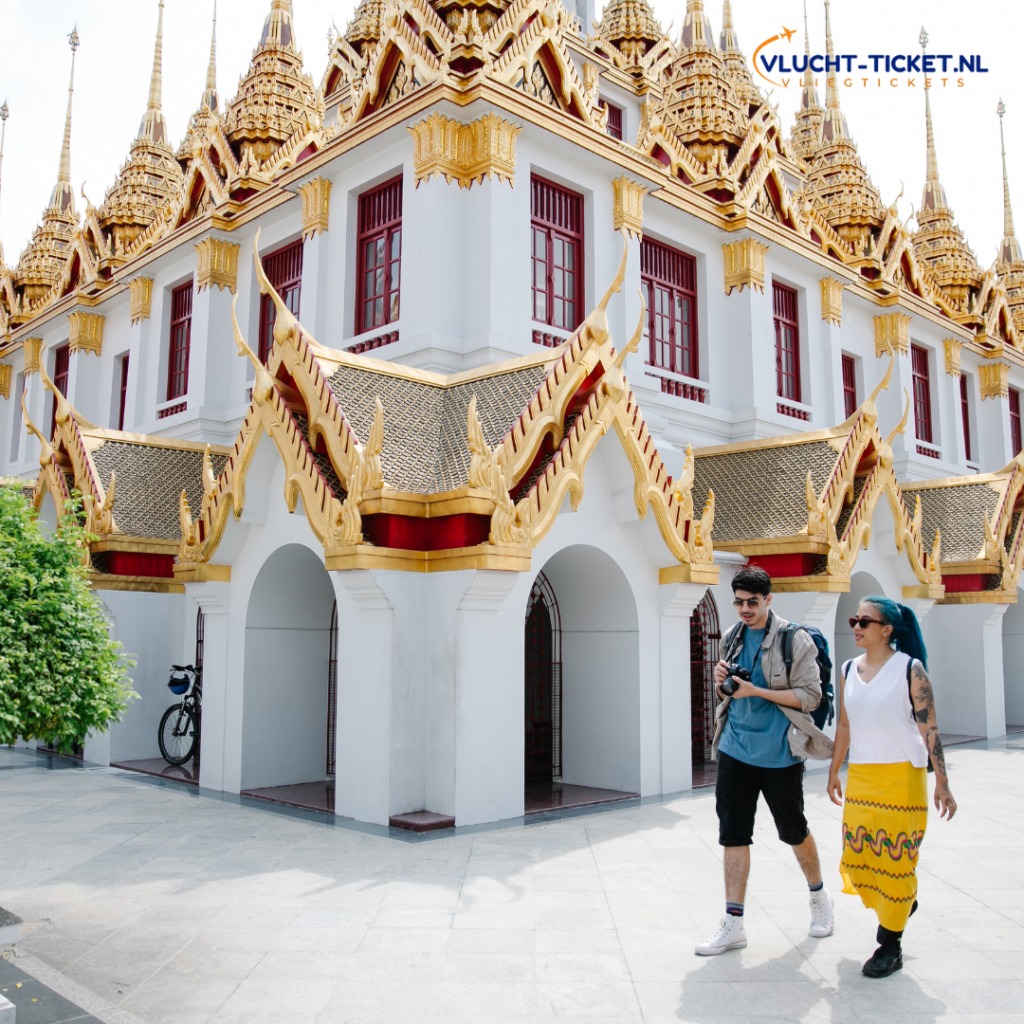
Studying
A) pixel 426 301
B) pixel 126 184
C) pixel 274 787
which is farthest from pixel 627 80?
pixel 274 787

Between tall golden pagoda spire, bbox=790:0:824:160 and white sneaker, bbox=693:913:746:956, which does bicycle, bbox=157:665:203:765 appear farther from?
tall golden pagoda spire, bbox=790:0:824:160

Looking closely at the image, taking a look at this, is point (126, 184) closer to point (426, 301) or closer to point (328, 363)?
point (426, 301)

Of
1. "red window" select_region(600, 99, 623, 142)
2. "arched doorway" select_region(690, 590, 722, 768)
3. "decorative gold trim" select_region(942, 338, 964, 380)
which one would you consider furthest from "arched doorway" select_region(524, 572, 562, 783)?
"decorative gold trim" select_region(942, 338, 964, 380)

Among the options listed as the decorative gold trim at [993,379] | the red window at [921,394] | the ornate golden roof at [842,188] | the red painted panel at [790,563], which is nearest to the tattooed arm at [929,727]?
the red painted panel at [790,563]

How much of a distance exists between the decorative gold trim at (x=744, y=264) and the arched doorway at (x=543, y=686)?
22.9 feet

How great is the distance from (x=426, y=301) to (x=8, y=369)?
14.9 meters

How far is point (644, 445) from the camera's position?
955 cm

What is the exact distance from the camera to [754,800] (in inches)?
200

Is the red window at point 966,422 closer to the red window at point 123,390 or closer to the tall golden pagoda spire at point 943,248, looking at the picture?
the tall golden pagoda spire at point 943,248

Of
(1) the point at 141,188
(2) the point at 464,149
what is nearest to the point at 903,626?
(2) the point at 464,149

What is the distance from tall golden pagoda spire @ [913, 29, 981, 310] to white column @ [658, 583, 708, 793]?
16.4 metres

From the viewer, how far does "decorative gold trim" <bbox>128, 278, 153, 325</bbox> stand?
17814mm

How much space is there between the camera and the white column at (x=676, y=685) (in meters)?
9.89

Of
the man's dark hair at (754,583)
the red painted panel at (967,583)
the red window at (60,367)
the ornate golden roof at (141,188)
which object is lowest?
the man's dark hair at (754,583)
